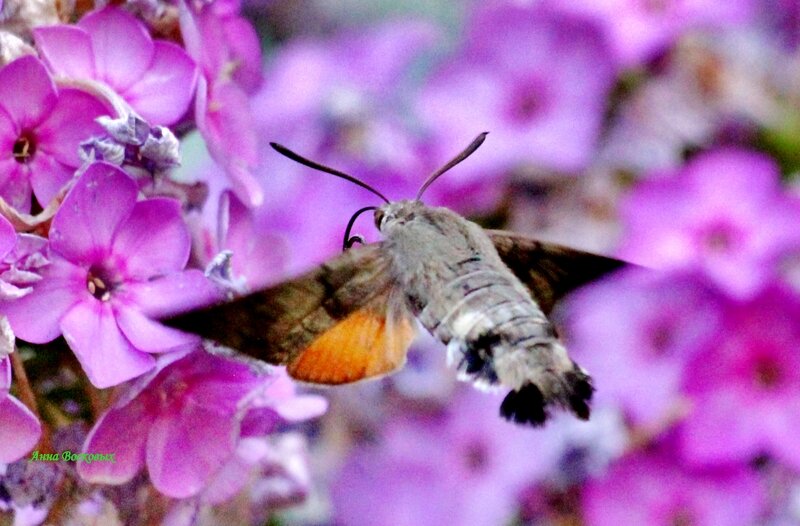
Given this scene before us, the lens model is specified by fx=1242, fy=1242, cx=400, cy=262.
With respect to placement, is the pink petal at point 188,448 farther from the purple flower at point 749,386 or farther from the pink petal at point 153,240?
the purple flower at point 749,386

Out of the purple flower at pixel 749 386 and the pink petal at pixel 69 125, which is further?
the purple flower at pixel 749 386

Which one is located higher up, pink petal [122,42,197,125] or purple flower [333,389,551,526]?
pink petal [122,42,197,125]

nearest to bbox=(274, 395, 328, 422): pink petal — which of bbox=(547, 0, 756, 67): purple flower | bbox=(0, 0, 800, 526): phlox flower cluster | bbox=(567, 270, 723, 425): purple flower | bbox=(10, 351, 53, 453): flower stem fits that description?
A: bbox=(0, 0, 800, 526): phlox flower cluster

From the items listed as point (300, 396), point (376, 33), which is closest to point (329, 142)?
point (376, 33)

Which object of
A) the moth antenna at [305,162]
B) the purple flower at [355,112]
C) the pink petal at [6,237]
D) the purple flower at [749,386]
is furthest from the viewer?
the purple flower at [355,112]

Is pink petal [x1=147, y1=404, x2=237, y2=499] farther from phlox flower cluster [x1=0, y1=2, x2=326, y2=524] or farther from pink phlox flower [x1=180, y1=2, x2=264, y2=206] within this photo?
pink phlox flower [x1=180, y1=2, x2=264, y2=206]

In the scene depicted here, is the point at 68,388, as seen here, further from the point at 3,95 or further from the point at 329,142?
the point at 329,142

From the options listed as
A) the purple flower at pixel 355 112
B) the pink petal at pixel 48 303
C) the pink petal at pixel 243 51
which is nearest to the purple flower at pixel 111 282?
the pink petal at pixel 48 303
